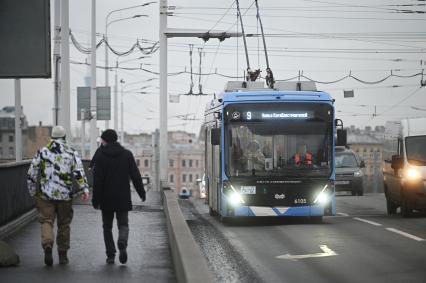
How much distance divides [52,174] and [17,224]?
5481 mm

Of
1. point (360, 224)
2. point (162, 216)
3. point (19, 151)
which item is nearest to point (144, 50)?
point (19, 151)

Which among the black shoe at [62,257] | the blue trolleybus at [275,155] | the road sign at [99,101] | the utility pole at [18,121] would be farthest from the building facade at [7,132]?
the black shoe at [62,257]

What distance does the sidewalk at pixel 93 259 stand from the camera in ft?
36.5

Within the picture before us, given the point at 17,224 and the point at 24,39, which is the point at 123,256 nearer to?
the point at 24,39

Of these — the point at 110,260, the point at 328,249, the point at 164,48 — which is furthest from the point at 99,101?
the point at 110,260

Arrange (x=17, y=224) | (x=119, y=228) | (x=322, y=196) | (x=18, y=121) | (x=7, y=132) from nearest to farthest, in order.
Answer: (x=119, y=228), (x=17, y=224), (x=322, y=196), (x=18, y=121), (x=7, y=132)

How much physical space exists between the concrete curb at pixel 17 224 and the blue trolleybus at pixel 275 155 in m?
4.08

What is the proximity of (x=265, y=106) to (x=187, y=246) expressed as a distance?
10588 millimetres

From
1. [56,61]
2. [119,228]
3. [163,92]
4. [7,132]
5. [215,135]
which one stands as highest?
[56,61]

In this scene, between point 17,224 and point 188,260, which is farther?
point 17,224

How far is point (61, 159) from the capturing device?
1216 centimetres

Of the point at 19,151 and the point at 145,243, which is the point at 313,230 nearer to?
the point at 145,243

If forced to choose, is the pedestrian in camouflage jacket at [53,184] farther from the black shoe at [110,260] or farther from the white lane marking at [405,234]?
the white lane marking at [405,234]

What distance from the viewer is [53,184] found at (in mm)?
12062
